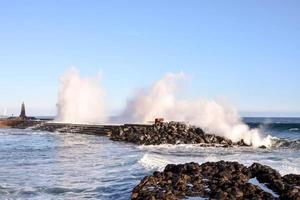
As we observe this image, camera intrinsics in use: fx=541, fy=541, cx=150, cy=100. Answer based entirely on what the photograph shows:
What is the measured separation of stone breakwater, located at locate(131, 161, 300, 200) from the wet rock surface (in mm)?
15698

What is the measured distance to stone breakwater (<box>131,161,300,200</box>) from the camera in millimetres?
12703

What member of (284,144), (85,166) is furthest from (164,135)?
(85,166)

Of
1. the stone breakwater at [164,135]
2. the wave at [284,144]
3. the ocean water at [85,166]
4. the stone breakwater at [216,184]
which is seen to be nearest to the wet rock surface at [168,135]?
the stone breakwater at [164,135]

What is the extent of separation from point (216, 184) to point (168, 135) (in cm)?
2068

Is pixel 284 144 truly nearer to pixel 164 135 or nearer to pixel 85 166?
pixel 164 135

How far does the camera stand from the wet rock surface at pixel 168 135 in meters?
33.2

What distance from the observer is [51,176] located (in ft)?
60.2

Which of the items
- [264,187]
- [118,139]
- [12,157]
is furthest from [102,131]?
[264,187]

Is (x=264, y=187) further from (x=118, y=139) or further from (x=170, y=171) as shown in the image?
(x=118, y=139)

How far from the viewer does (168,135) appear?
34562mm

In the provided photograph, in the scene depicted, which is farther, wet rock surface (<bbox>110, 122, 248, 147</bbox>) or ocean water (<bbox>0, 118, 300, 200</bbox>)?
wet rock surface (<bbox>110, 122, 248, 147</bbox>)

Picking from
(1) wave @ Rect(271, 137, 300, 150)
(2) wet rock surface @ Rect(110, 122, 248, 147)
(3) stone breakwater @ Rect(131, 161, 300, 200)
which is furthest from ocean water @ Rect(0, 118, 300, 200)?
(1) wave @ Rect(271, 137, 300, 150)

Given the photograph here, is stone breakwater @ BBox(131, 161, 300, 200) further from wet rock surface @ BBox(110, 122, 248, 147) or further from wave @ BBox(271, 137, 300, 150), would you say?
wave @ BBox(271, 137, 300, 150)

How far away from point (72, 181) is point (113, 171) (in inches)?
101
